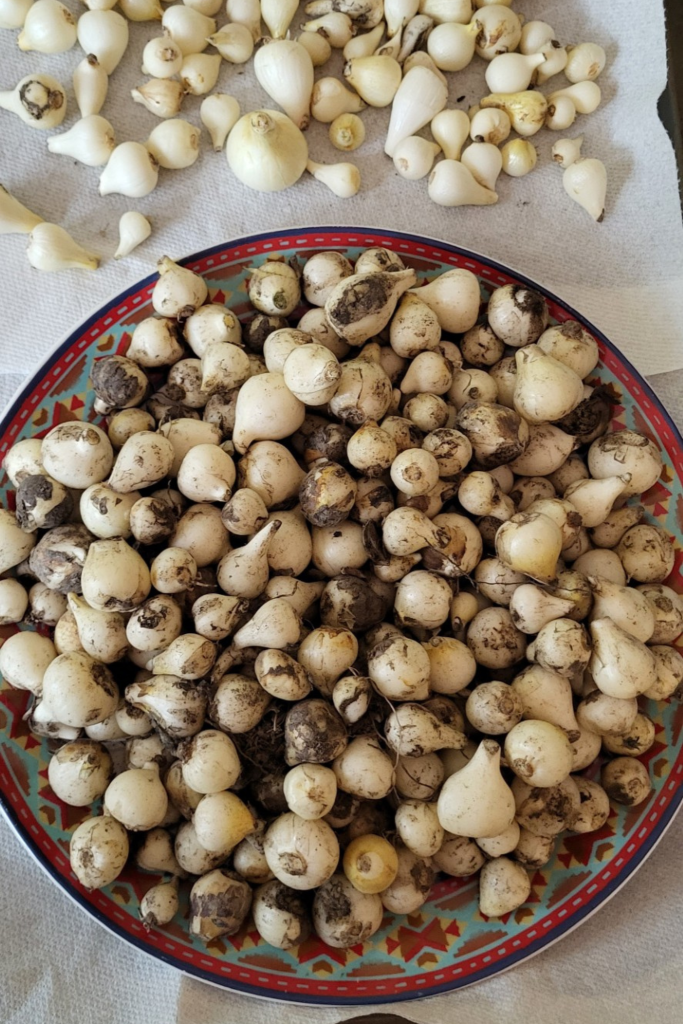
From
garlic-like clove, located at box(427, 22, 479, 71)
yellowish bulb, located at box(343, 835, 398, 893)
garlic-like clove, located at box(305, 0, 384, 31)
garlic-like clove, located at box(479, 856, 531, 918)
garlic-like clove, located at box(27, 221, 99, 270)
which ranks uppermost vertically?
garlic-like clove, located at box(305, 0, 384, 31)

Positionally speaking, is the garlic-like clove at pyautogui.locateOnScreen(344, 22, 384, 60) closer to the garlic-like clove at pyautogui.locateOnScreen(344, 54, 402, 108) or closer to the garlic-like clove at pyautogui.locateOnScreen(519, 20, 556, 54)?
the garlic-like clove at pyautogui.locateOnScreen(344, 54, 402, 108)

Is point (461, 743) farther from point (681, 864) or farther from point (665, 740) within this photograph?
point (681, 864)

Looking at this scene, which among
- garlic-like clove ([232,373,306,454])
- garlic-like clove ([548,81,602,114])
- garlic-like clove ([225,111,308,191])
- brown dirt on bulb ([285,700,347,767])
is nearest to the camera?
brown dirt on bulb ([285,700,347,767])

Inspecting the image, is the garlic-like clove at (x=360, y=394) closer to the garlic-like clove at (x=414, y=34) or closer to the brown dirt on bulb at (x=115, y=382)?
the brown dirt on bulb at (x=115, y=382)

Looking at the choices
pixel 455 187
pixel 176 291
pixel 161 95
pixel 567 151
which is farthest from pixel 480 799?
pixel 161 95

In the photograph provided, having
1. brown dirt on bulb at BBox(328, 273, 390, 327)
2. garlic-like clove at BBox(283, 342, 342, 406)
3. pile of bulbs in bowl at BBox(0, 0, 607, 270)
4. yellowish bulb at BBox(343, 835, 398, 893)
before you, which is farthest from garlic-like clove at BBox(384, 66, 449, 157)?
yellowish bulb at BBox(343, 835, 398, 893)

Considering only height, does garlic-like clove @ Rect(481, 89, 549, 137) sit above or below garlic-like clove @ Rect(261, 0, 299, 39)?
below
